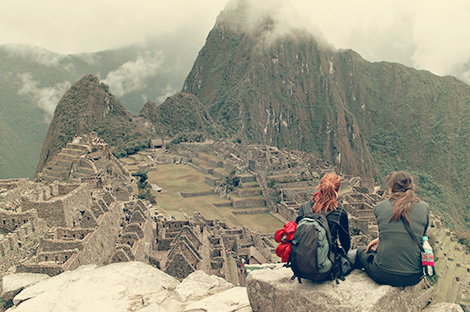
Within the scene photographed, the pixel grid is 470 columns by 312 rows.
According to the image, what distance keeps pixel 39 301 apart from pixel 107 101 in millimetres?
92398

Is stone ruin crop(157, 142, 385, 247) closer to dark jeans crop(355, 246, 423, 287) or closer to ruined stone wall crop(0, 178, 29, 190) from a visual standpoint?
ruined stone wall crop(0, 178, 29, 190)

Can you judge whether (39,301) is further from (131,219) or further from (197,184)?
(197,184)

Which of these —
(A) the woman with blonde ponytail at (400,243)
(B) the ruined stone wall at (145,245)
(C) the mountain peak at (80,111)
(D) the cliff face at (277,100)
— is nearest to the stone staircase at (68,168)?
(B) the ruined stone wall at (145,245)

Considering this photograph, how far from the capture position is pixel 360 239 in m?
30.2

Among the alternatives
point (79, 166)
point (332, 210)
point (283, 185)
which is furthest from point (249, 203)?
point (332, 210)

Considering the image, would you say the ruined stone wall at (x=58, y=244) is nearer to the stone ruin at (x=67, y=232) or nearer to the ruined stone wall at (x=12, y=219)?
the stone ruin at (x=67, y=232)

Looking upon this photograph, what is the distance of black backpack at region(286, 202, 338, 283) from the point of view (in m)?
5.14

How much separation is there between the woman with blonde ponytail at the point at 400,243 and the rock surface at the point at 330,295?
216 mm

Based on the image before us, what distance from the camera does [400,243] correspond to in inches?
207

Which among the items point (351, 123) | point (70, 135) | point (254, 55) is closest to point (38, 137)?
point (70, 135)

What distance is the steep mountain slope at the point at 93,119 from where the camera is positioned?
76938mm

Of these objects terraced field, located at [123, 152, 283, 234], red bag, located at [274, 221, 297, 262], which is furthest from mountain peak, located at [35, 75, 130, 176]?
red bag, located at [274, 221, 297, 262]

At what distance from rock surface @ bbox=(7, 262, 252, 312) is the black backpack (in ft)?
4.88

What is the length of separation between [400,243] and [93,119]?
88230 millimetres
